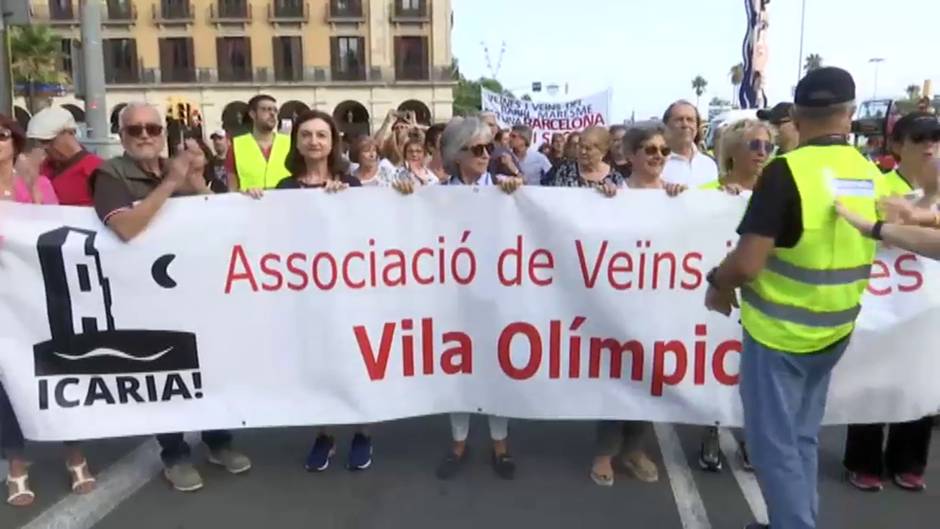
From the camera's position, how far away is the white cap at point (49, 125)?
425 cm

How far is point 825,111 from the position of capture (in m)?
2.83

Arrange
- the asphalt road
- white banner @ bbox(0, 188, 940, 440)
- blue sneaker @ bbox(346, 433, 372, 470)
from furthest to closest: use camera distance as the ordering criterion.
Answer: blue sneaker @ bbox(346, 433, 372, 470) < white banner @ bbox(0, 188, 940, 440) < the asphalt road

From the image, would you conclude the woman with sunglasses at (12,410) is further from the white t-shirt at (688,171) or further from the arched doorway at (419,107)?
the arched doorway at (419,107)

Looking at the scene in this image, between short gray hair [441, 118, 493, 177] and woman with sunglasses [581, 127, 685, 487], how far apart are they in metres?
0.74

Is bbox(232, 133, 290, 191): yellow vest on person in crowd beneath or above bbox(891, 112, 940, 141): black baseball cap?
beneath

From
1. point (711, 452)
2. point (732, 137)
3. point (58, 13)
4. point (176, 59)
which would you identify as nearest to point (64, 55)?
point (58, 13)

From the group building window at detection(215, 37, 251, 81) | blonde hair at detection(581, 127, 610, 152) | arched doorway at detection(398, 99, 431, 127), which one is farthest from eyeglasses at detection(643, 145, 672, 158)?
building window at detection(215, 37, 251, 81)

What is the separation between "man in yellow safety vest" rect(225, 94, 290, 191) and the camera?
5.95 m

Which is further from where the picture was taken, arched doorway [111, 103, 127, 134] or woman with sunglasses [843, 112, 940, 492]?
arched doorway [111, 103, 127, 134]

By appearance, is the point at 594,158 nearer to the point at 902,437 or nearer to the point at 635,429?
the point at 635,429

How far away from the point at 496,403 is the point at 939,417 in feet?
9.16

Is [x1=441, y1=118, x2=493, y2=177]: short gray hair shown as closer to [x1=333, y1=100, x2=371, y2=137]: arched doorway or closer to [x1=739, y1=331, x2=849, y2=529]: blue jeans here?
[x1=739, y1=331, x2=849, y2=529]: blue jeans

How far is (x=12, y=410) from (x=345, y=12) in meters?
50.5

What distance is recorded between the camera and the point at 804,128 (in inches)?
114
